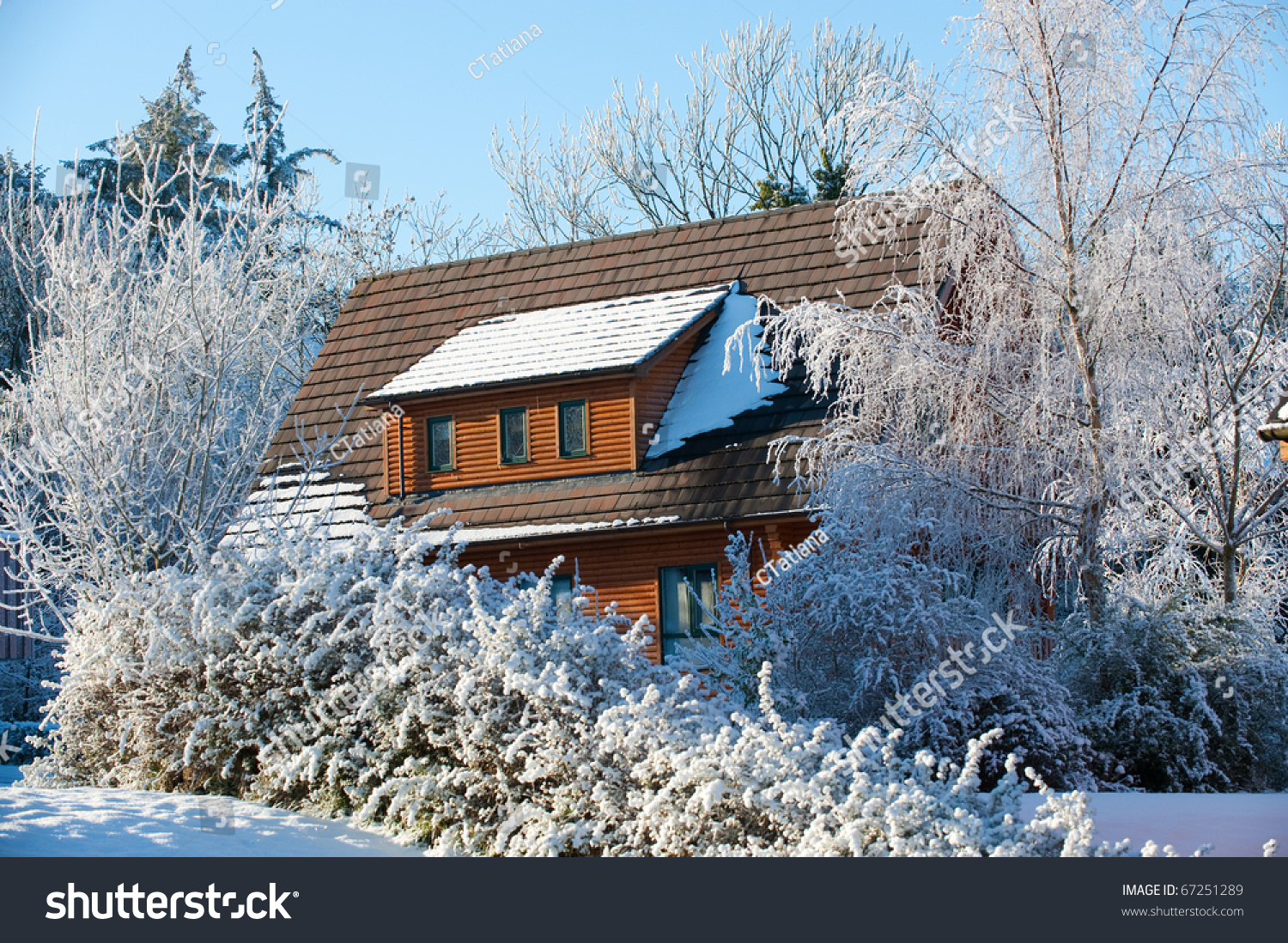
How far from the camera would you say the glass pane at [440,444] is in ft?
59.5

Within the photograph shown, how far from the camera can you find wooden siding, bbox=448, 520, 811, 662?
16156mm

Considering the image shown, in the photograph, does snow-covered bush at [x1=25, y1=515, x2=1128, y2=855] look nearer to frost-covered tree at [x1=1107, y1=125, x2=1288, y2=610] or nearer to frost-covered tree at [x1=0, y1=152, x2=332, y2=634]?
frost-covered tree at [x1=0, y1=152, x2=332, y2=634]

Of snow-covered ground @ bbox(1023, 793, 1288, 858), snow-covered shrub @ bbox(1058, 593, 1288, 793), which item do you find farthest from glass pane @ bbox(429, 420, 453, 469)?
snow-covered ground @ bbox(1023, 793, 1288, 858)

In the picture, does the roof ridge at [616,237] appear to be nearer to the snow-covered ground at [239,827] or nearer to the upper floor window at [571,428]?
the upper floor window at [571,428]

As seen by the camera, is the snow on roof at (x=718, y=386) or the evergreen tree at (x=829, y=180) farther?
the evergreen tree at (x=829, y=180)

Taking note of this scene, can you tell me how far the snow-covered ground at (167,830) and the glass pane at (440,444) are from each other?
9057 mm

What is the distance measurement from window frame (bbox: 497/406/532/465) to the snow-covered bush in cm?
637

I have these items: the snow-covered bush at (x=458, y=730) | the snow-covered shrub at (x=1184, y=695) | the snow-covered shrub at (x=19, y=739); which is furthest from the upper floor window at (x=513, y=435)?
the snow-covered shrub at (x=1184, y=695)

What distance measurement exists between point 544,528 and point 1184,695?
8.05m

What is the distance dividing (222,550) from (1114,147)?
9189mm

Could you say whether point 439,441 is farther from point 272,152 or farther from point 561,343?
point 272,152

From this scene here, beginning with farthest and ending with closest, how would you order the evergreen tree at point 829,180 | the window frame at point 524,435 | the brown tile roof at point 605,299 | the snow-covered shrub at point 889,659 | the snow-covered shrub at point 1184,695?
1. the evergreen tree at point 829,180
2. the window frame at point 524,435
3. the brown tile roof at point 605,299
4. the snow-covered shrub at point 1184,695
5. the snow-covered shrub at point 889,659

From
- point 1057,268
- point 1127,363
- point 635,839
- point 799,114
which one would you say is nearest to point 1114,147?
point 1057,268
